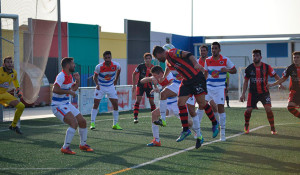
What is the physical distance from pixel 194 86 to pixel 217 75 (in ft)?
6.82

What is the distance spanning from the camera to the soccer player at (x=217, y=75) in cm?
1027

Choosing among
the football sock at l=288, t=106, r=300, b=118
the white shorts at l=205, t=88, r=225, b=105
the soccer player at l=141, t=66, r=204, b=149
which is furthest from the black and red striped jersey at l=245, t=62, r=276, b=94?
the soccer player at l=141, t=66, r=204, b=149

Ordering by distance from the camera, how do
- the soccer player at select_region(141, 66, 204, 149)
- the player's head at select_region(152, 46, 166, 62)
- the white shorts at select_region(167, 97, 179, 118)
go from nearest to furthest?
the player's head at select_region(152, 46, 166, 62)
the soccer player at select_region(141, 66, 204, 149)
the white shorts at select_region(167, 97, 179, 118)

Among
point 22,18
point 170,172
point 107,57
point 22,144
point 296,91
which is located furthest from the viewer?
point 22,18

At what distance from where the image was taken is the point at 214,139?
10312 millimetres

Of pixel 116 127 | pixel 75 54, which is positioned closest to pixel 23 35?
pixel 116 127

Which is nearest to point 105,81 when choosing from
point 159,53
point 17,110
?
point 17,110

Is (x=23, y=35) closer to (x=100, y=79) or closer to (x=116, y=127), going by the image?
(x=100, y=79)

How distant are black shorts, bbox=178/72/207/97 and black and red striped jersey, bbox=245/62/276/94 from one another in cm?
294

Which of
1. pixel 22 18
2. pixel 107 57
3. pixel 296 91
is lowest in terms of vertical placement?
pixel 296 91

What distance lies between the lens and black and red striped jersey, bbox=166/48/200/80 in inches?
334

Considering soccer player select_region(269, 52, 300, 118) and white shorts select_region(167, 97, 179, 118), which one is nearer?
white shorts select_region(167, 97, 179, 118)

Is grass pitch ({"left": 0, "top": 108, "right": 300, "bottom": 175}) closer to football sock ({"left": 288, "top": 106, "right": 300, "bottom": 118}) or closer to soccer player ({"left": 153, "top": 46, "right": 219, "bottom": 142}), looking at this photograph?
football sock ({"left": 288, "top": 106, "right": 300, "bottom": 118})

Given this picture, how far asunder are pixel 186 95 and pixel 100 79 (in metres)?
4.74
